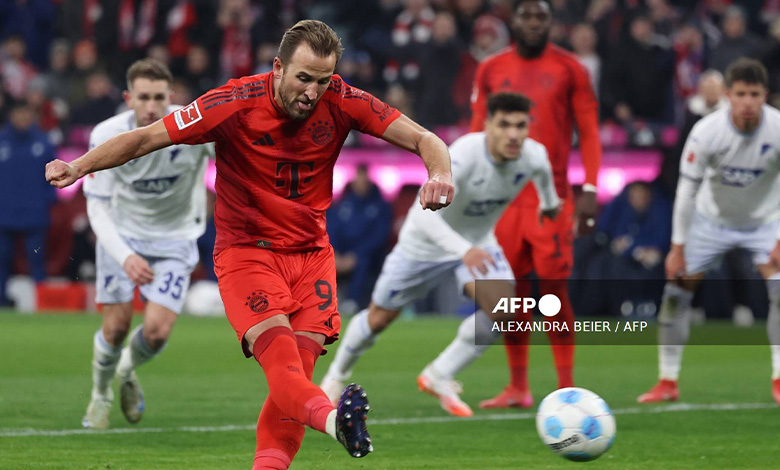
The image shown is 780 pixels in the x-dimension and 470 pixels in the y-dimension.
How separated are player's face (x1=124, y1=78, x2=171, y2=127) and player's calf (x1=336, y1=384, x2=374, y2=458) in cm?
381

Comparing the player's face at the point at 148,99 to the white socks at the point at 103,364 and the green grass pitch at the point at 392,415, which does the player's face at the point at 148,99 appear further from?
the green grass pitch at the point at 392,415

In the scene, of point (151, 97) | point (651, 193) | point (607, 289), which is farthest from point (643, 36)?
point (151, 97)

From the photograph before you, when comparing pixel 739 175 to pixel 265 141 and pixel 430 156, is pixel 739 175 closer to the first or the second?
pixel 430 156

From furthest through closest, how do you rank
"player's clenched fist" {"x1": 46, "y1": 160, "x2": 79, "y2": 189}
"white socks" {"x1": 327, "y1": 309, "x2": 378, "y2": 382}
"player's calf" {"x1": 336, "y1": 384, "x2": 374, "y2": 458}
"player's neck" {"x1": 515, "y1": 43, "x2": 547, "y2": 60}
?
"player's neck" {"x1": 515, "y1": 43, "x2": 547, "y2": 60}
"white socks" {"x1": 327, "y1": 309, "x2": 378, "y2": 382}
"player's clenched fist" {"x1": 46, "y1": 160, "x2": 79, "y2": 189}
"player's calf" {"x1": 336, "y1": 384, "x2": 374, "y2": 458}

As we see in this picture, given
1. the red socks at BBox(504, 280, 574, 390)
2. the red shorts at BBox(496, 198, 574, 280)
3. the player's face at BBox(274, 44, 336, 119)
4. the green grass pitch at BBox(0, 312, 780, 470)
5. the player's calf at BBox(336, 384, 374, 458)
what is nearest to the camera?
the player's calf at BBox(336, 384, 374, 458)

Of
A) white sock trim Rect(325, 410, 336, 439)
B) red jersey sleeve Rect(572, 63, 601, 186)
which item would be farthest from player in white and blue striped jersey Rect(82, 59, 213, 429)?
white sock trim Rect(325, 410, 336, 439)

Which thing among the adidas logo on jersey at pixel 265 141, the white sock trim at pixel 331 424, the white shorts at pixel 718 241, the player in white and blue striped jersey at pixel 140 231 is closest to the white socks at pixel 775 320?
the white shorts at pixel 718 241

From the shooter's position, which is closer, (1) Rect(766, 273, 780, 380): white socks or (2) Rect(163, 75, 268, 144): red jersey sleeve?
(2) Rect(163, 75, 268, 144): red jersey sleeve

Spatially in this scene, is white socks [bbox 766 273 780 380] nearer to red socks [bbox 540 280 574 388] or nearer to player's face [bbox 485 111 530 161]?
red socks [bbox 540 280 574 388]

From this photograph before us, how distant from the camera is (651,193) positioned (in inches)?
645

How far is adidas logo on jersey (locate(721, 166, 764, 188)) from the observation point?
9805 mm

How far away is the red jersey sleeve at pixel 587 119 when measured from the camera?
10.1m

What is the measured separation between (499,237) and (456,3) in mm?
9711

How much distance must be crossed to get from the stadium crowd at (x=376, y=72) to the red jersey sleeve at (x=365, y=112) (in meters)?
9.88
